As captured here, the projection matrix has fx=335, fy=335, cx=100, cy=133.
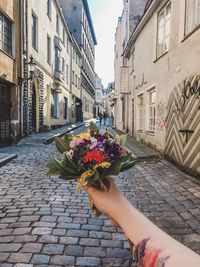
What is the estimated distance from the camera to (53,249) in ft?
10.9

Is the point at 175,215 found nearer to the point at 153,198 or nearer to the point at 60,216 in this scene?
the point at 153,198

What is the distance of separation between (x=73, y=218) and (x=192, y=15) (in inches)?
233

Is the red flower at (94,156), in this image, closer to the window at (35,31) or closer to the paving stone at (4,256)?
the paving stone at (4,256)

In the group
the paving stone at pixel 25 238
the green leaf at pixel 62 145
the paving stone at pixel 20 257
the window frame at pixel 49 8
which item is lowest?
the paving stone at pixel 20 257

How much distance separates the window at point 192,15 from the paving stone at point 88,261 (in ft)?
19.4

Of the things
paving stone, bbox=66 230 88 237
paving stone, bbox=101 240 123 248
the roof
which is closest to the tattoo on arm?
paving stone, bbox=101 240 123 248

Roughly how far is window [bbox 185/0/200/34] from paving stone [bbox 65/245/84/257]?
19.0 ft

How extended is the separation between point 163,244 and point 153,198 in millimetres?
4239

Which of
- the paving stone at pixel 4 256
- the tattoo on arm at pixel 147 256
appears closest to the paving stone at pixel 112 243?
the paving stone at pixel 4 256

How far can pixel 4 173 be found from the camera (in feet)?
24.3

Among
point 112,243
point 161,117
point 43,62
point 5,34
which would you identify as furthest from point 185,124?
point 43,62

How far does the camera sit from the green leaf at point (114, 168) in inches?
71.3

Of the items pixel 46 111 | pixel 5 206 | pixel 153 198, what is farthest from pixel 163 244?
pixel 46 111

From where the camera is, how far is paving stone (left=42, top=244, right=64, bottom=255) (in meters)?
3.23
